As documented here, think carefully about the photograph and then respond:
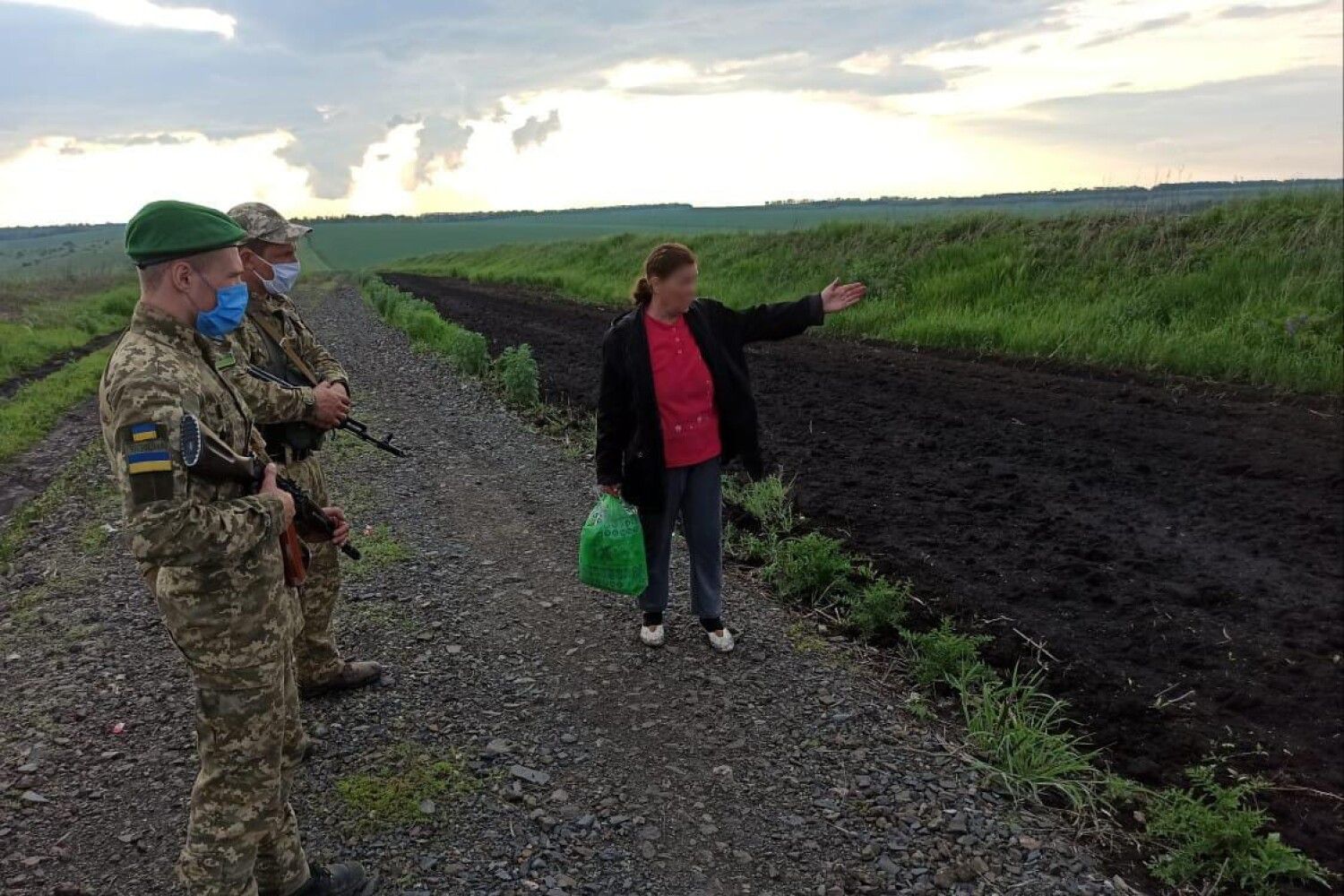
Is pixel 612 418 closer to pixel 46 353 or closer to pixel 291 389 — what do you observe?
pixel 291 389

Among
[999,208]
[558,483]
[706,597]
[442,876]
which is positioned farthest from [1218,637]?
[999,208]

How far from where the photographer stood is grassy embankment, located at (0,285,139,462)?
1120 centimetres

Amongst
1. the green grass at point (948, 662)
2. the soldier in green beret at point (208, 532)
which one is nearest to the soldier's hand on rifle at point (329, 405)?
the soldier in green beret at point (208, 532)

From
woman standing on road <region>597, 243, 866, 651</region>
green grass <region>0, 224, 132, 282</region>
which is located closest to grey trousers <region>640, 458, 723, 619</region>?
woman standing on road <region>597, 243, 866, 651</region>

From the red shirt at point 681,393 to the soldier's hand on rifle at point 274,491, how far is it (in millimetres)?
1928

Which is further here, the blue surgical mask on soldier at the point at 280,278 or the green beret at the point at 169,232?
the blue surgical mask on soldier at the point at 280,278

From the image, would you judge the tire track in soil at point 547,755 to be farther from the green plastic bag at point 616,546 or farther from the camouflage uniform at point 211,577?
the camouflage uniform at point 211,577

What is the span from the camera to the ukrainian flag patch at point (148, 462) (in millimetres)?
2154

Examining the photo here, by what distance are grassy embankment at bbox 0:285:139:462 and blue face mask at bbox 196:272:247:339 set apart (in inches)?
370

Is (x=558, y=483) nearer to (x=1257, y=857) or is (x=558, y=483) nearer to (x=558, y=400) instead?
(x=558, y=400)

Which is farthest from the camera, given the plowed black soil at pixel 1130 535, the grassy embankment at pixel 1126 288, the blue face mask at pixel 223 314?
the grassy embankment at pixel 1126 288

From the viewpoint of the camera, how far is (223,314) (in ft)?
7.93

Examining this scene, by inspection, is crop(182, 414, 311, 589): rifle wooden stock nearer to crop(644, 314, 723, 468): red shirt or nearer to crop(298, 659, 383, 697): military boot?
crop(298, 659, 383, 697): military boot

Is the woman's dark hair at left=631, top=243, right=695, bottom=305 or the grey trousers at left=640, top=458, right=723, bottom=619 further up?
the woman's dark hair at left=631, top=243, right=695, bottom=305
